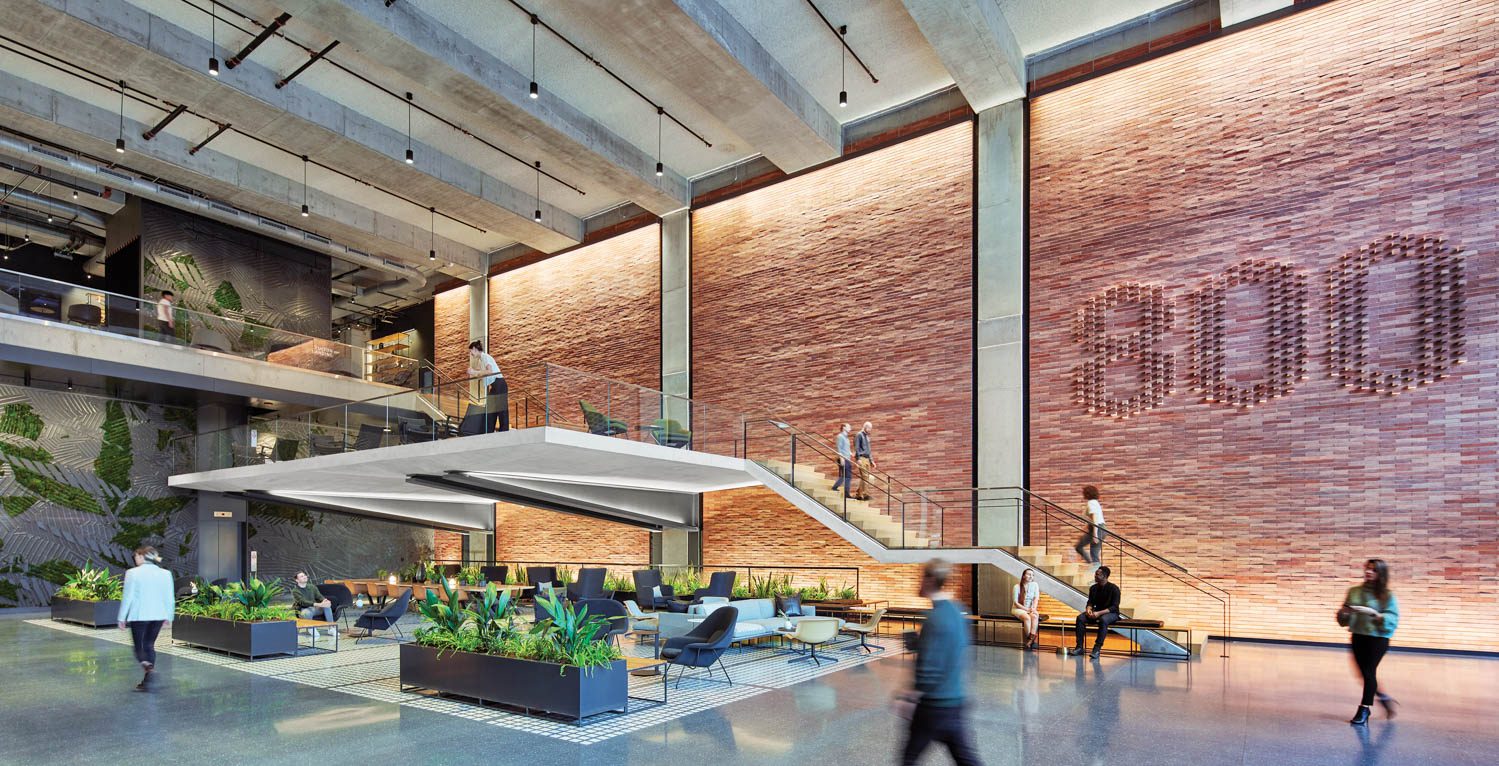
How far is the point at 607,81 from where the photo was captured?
14.6 meters

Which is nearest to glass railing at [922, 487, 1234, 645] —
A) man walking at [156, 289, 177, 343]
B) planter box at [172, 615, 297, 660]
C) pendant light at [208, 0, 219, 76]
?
planter box at [172, 615, 297, 660]

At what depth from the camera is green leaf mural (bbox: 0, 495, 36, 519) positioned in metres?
16.2

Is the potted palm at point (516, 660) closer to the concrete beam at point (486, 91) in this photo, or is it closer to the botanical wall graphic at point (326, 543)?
the concrete beam at point (486, 91)

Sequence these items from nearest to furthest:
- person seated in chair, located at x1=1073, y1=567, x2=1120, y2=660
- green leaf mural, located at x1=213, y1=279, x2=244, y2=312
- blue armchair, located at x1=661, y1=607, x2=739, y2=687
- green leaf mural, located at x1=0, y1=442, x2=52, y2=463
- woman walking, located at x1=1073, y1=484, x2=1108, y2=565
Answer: blue armchair, located at x1=661, y1=607, x2=739, y2=687 → person seated in chair, located at x1=1073, y1=567, x2=1120, y2=660 → woman walking, located at x1=1073, y1=484, x2=1108, y2=565 → green leaf mural, located at x1=0, y1=442, x2=52, y2=463 → green leaf mural, located at x1=213, y1=279, x2=244, y2=312

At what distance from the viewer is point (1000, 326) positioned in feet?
45.8

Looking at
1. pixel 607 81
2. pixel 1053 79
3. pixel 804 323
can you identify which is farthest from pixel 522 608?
pixel 1053 79

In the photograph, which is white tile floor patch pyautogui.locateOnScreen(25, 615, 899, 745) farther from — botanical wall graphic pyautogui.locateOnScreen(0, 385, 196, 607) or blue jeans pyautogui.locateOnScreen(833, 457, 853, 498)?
botanical wall graphic pyautogui.locateOnScreen(0, 385, 196, 607)

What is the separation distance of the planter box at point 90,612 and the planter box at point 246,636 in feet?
11.4

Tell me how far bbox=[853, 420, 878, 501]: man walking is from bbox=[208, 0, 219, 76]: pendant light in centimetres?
1079

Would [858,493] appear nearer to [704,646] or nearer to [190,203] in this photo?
[704,646]

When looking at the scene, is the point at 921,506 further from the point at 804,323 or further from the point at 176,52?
the point at 176,52

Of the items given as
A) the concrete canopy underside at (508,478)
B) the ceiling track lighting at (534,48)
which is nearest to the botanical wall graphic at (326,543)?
the concrete canopy underside at (508,478)

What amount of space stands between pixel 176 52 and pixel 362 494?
8.44 m

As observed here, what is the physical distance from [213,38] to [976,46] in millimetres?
10820
